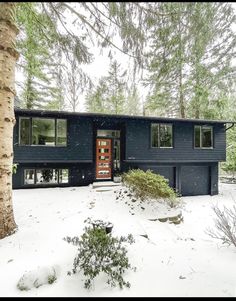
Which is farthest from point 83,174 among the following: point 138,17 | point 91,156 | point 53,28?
point 138,17

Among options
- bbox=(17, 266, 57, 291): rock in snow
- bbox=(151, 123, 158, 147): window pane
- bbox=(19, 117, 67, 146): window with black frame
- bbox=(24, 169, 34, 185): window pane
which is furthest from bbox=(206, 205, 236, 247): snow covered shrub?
bbox=(24, 169, 34, 185): window pane

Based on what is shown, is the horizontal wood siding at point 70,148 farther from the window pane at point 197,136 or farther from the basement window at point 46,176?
the window pane at point 197,136

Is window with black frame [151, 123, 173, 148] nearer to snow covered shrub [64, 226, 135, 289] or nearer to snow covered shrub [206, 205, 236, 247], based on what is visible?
snow covered shrub [206, 205, 236, 247]

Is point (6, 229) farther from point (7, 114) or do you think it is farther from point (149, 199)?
point (149, 199)

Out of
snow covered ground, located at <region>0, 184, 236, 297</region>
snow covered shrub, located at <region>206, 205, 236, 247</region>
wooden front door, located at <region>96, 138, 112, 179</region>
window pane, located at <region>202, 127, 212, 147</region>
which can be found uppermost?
window pane, located at <region>202, 127, 212, 147</region>

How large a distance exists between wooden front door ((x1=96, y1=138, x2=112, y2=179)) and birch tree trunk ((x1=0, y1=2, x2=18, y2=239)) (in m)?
8.01

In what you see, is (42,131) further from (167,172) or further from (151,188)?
(167,172)

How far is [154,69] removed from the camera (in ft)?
16.6

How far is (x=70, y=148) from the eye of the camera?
39.6ft

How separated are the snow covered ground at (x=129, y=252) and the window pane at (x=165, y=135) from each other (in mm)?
6076

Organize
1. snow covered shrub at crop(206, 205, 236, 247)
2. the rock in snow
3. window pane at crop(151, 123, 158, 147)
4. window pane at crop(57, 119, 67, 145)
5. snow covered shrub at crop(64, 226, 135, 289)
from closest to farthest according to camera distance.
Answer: the rock in snow < snow covered shrub at crop(64, 226, 135, 289) < snow covered shrub at crop(206, 205, 236, 247) < window pane at crop(57, 119, 67, 145) < window pane at crop(151, 123, 158, 147)

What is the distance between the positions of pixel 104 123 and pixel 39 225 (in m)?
8.54

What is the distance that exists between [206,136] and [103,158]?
8.02m

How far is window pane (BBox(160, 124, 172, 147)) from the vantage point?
1398 cm
